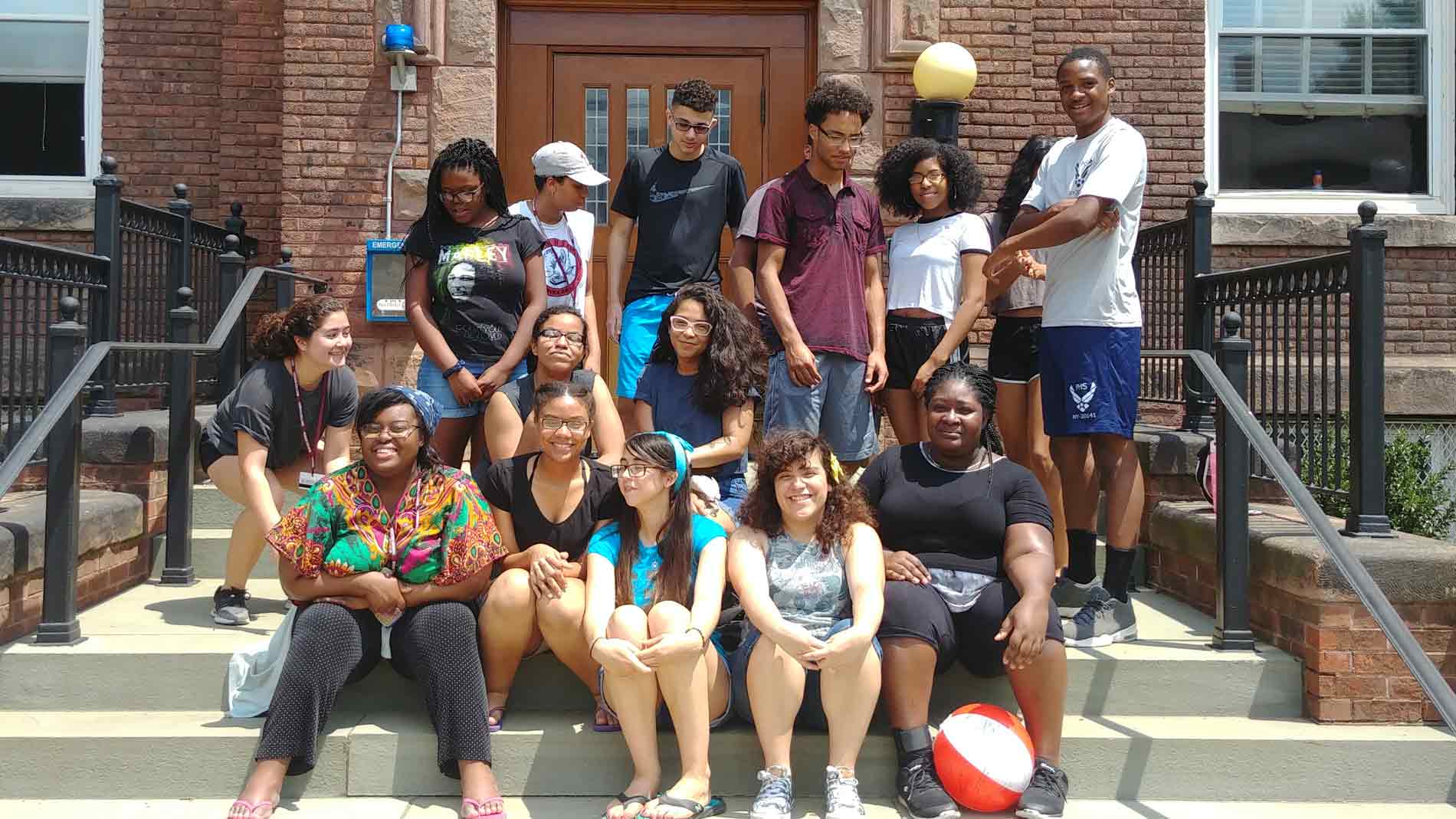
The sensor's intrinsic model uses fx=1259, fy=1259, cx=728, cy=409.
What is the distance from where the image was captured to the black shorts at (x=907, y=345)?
495 centimetres

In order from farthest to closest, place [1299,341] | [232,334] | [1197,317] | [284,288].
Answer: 1. [284,288]
2. [232,334]
3. [1197,317]
4. [1299,341]

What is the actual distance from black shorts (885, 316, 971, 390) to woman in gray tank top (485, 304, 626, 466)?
3.80 ft

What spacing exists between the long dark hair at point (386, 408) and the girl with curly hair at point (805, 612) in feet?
3.35

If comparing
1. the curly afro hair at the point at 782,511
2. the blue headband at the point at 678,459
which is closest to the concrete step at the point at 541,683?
the curly afro hair at the point at 782,511

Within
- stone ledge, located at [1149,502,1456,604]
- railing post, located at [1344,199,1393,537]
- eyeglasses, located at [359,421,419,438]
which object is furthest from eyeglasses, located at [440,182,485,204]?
railing post, located at [1344,199,1393,537]

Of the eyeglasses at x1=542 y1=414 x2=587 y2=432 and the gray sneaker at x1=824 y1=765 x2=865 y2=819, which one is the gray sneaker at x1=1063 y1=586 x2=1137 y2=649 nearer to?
the gray sneaker at x1=824 y1=765 x2=865 y2=819

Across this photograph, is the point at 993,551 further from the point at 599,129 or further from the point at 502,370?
the point at 599,129

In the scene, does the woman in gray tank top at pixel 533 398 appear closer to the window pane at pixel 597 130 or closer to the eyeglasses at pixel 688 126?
the eyeglasses at pixel 688 126

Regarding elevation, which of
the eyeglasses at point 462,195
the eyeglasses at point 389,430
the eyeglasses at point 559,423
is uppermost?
the eyeglasses at point 462,195

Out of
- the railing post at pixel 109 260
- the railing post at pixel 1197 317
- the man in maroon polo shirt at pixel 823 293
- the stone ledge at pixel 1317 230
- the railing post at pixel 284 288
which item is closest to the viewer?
the man in maroon polo shirt at pixel 823 293

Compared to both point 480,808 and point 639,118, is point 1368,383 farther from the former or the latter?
point 639,118

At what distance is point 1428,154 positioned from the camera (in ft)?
25.9

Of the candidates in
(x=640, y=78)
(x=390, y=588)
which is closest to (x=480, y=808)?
(x=390, y=588)

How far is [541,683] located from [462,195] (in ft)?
6.15
